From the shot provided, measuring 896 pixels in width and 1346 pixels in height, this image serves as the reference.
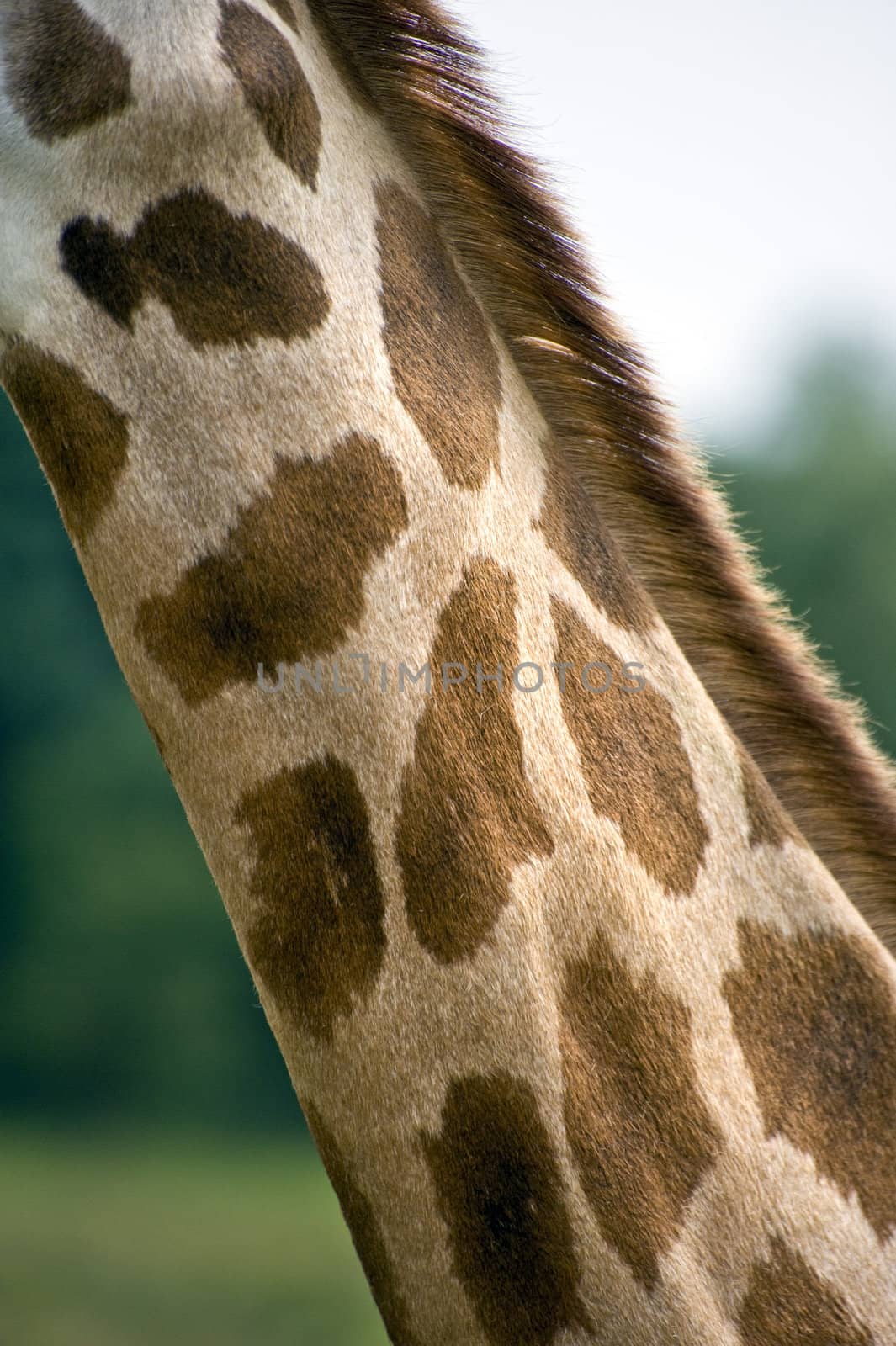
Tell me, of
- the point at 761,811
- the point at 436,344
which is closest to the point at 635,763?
the point at 761,811

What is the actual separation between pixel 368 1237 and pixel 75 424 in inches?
21.2

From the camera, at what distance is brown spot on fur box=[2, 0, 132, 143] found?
69 cm

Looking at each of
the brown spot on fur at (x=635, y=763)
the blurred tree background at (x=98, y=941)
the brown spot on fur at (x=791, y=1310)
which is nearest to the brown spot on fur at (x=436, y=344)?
the brown spot on fur at (x=635, y=763)

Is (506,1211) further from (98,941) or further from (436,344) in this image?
(98,941)

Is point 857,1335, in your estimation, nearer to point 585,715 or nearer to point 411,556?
point 585,715

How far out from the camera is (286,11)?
0.77m

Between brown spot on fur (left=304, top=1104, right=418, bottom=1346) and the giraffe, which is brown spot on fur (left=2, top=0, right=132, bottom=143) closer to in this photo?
the giraffe

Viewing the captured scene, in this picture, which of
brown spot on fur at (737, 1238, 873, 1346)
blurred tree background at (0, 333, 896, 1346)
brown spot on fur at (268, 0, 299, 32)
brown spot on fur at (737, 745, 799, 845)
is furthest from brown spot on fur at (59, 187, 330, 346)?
blurred tree background at (0, 333, 896, 1346)

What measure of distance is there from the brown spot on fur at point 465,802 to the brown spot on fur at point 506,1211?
0.09 metres

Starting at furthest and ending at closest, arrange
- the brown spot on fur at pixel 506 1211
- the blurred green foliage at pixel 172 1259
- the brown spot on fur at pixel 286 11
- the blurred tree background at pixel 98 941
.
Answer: the blurred tree background at pixel 98 941
the blurred green foliage at pixel 172 1259
the brown spot on fur at pixel 286 11
the brown spot on fur at pixel 506 1211

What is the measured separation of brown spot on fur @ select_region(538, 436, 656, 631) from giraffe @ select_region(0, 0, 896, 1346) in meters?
0.02

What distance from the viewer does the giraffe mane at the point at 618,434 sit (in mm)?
816

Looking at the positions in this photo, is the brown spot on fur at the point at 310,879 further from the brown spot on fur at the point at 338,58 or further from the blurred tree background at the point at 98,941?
the blurred tree background at the point at 98,941

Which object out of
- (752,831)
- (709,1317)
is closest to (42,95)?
(752,831)
